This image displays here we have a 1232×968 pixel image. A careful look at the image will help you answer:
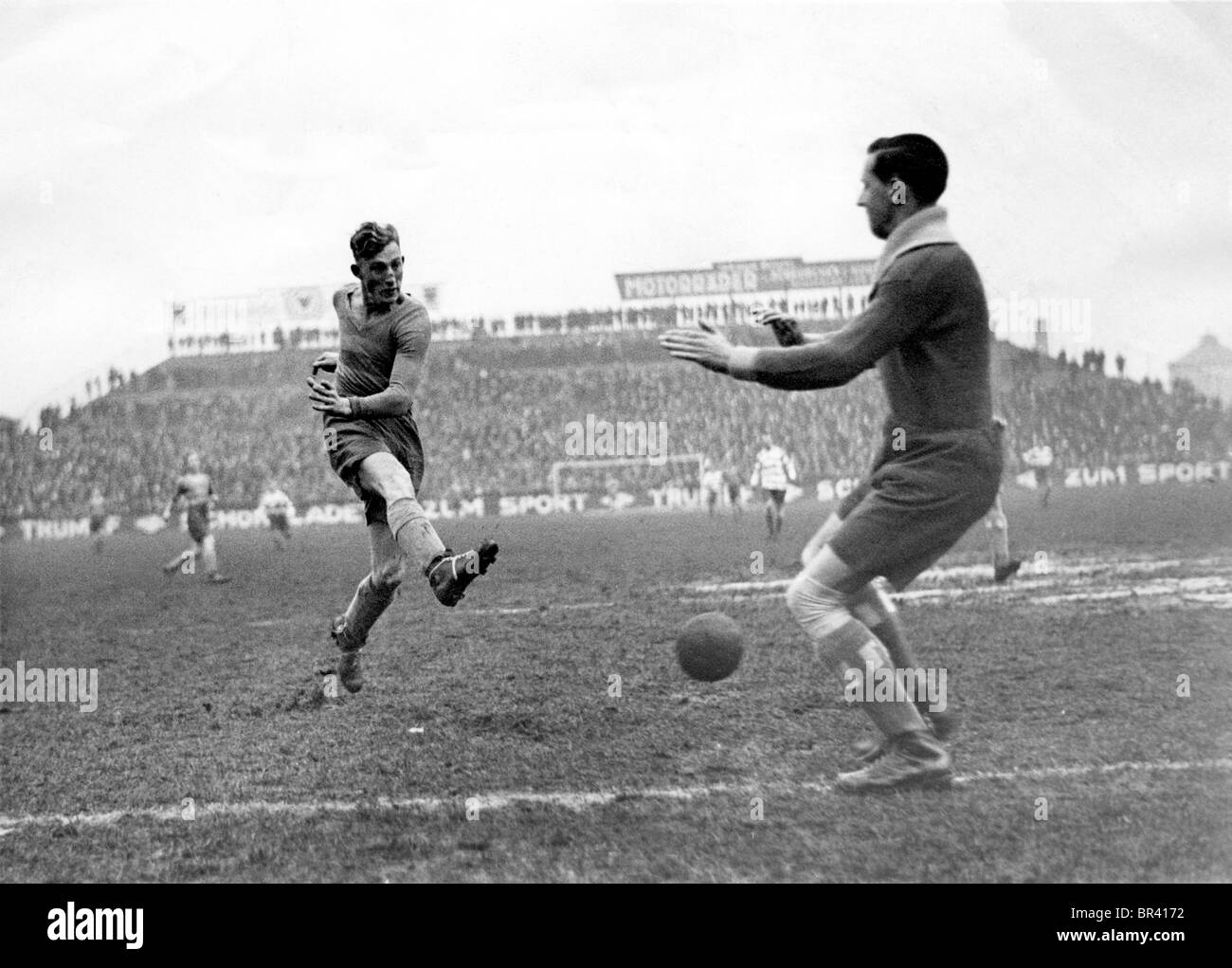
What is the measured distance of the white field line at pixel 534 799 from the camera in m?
3.54

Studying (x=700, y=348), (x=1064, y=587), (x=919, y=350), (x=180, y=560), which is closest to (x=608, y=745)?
(x=700, y=348)

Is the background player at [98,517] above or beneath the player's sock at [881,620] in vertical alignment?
above

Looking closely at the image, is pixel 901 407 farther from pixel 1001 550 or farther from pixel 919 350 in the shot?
pixel 1001 550

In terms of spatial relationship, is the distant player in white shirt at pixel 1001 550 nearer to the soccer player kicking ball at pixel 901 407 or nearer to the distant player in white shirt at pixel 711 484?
the distant player in white shirt at pixel 711 484

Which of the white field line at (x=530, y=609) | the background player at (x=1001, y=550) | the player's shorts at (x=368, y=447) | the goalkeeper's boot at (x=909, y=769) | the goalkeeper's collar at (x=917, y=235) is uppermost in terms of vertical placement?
the goalkeeper's collar at (x=917, y=235)

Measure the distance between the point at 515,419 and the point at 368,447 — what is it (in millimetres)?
2215

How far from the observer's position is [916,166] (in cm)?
346

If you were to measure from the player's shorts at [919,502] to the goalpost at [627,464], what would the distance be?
2.82m

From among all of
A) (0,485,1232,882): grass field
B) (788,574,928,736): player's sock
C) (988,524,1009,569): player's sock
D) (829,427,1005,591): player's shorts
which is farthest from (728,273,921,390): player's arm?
(988,524,1009,569): player's sock

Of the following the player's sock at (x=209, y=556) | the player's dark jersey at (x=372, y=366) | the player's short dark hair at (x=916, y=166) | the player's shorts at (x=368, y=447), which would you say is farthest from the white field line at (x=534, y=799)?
the player's sock at (x=209, y=556)
